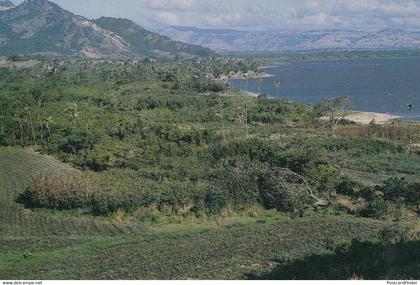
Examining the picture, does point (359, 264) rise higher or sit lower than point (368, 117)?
higher

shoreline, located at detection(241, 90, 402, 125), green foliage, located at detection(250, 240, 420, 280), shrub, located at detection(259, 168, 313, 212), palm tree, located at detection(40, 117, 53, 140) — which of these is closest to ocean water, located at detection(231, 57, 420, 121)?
shoreline, located at detection(241, 90, 402, 125)

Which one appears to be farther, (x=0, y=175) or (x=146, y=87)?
(x=146, y=87)

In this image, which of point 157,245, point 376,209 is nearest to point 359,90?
point 376,209

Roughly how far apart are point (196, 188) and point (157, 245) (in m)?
8.92

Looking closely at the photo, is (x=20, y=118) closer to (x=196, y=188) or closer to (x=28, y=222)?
(x=28, y=222)

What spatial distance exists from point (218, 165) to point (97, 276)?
2185cm

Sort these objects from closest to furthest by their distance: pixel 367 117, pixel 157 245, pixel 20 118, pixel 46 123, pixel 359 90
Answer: pixel 157 245, pixel 46 123, pixel 20 118, pixel 367 117, pixel 359 90

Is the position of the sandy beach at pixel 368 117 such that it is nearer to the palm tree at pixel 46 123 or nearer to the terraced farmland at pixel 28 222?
the palm tree at pixel 46 123

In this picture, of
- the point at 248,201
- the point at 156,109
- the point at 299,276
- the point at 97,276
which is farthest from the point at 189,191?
the point at 156,109

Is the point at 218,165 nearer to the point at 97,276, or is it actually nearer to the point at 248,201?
the point at 248,201

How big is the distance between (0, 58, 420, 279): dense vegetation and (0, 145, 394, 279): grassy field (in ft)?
0.33

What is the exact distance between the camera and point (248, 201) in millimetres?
34438

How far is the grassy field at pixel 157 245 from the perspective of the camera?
74.7 feet

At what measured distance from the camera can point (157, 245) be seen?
2673 cm
